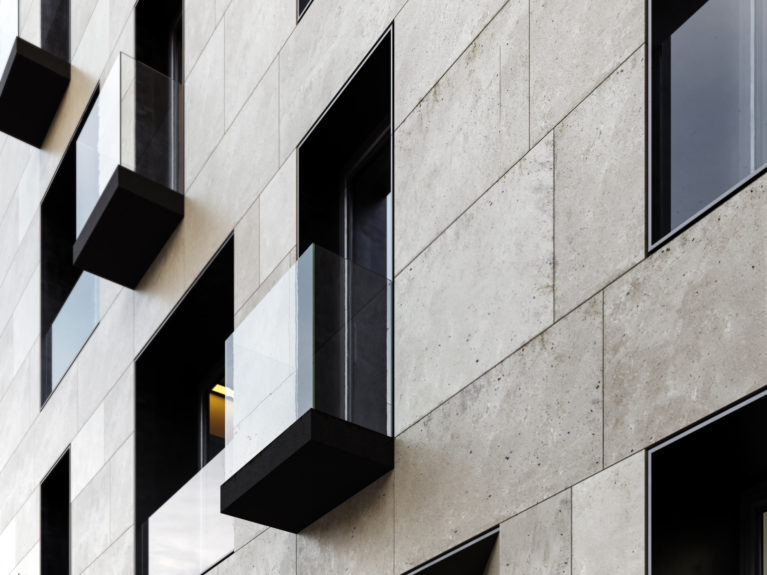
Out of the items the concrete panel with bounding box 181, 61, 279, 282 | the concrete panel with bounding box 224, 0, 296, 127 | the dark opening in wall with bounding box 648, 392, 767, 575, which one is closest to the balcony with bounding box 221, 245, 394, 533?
the concrete panel with bounding box 181, 61, 279, 282

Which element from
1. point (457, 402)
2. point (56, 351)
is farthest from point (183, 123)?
point (457, 402)

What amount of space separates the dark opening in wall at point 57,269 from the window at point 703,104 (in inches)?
546

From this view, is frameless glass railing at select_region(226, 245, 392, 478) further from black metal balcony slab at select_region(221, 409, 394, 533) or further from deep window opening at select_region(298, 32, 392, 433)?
black metal balcony slab at select_region(221, 409, 394, 533)

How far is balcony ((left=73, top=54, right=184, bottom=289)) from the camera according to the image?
15.6 metres

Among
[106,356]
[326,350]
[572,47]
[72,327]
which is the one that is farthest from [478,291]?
[72,327]

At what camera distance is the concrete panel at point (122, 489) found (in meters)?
15.9

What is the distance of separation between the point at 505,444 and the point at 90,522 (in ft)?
34.4

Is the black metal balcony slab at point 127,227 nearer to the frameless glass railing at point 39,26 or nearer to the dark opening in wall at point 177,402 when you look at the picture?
the dark opening in wall at point 177,402

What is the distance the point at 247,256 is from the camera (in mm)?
13359

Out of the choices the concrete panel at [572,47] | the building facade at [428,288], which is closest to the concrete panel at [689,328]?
the building facade at [428,288]

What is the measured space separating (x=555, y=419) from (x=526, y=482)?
18.9 inches

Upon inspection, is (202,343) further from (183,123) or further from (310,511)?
(310,511)

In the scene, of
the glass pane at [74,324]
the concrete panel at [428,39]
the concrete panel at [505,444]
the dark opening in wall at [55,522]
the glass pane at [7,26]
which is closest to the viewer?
the concrete panel at [505,444]

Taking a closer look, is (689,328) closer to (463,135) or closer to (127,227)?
(463,135)
